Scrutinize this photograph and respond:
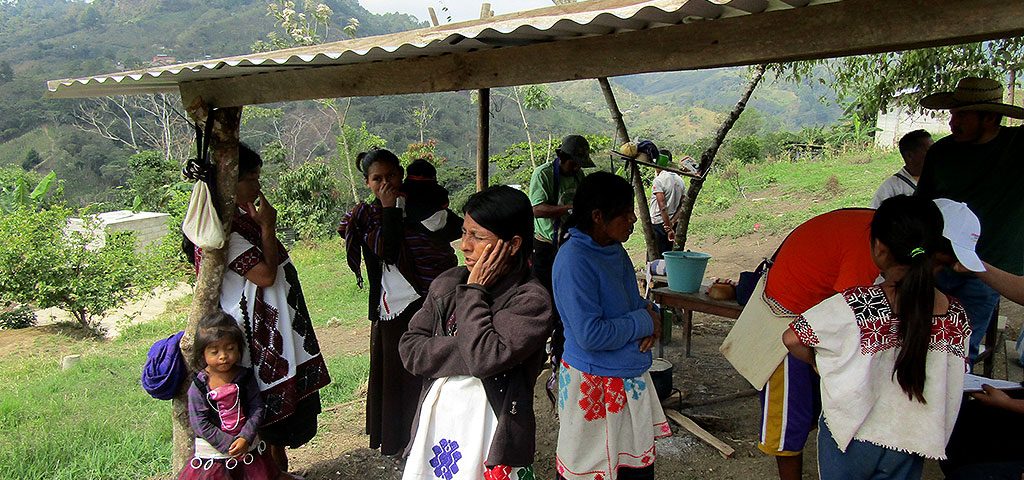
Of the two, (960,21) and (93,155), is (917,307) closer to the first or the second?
(960,21)

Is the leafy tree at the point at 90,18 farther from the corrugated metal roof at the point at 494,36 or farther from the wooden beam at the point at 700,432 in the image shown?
the wooden beam at the point at 700,432

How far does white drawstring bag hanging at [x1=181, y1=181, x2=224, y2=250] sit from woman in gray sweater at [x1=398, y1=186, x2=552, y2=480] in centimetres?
107

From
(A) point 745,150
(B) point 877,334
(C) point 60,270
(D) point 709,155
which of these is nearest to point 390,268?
(B) point 877,334

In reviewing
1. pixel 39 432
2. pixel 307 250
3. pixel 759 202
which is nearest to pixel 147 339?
pixel 39 432

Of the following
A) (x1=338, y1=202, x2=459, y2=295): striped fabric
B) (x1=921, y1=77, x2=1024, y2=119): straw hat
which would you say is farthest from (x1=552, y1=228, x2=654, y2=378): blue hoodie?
(x1=921, y1=77, x2=1024, y2=119): straw hat

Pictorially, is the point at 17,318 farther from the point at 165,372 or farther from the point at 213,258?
the point at 213,258

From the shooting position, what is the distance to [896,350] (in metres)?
1.89

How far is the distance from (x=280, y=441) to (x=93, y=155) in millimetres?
48442

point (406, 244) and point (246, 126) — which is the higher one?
point (406, 244)

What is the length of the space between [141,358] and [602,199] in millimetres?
7441

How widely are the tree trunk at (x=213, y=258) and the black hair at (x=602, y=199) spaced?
141 centimetres

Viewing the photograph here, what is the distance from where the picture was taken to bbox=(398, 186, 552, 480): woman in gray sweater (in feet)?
6.04

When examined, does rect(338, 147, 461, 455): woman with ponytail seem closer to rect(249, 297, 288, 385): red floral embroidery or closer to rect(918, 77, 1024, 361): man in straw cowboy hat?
rect(249, 297, 288, 385): red floral embroidery

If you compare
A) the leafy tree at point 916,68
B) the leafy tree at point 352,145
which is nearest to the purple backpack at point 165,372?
the leafy tree at point 916,68
